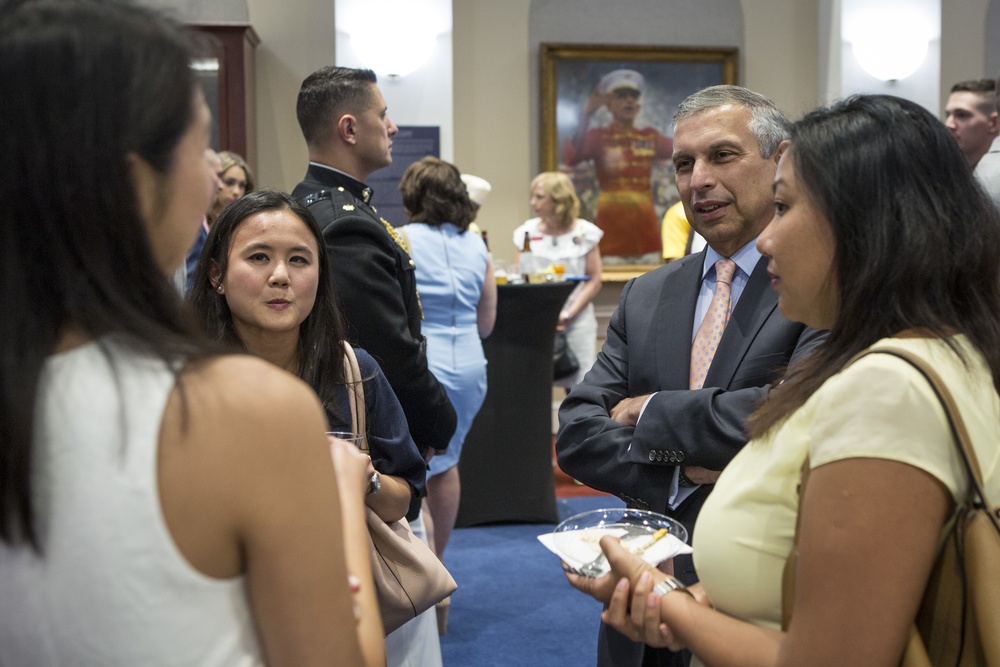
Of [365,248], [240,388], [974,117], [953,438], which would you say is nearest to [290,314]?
[365,248]

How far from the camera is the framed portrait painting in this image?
27.5ft

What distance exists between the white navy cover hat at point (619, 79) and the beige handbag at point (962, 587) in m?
7.56

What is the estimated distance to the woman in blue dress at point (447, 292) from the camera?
4.23 meters

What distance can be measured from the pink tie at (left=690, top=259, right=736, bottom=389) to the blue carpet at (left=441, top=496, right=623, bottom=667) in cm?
200

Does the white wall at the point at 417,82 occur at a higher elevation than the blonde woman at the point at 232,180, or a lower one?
higher

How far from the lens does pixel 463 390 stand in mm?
4379

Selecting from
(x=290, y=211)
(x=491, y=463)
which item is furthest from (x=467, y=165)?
(x=290, y=211)

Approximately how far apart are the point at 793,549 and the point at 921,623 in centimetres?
17

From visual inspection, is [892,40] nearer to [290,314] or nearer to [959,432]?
[290,314]

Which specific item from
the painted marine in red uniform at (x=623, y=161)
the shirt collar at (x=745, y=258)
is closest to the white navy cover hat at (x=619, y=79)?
the painted marine in red uniform at (x=623, y=161)

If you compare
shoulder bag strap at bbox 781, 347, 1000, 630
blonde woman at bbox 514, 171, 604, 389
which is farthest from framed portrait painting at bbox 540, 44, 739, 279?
shoulder bag strap at bbox 781, 347, 1000, 630

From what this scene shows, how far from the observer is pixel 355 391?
2158 millimetres

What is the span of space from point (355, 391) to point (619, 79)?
683 centimetres

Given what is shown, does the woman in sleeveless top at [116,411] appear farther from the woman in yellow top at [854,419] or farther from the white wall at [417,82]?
the white wall at [417,82]
